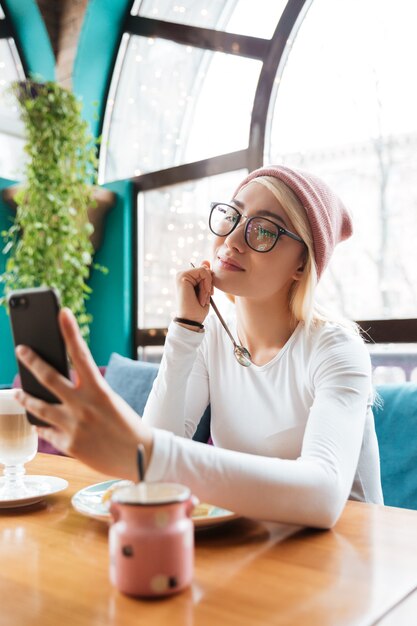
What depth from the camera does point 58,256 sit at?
11.6 ft

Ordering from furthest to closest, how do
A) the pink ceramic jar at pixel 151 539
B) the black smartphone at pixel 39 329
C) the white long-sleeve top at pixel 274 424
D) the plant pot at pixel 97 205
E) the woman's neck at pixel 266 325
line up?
the plant pot at pixel 97 205, the woman's neck at pixel 266 325, the white long-sleeve top at pixel 274 424, the black smartphone at pixel 39 329, the pink ceramic jar at pixel 151 539

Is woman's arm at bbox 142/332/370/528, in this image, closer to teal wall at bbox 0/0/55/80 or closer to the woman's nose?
the woman's nose

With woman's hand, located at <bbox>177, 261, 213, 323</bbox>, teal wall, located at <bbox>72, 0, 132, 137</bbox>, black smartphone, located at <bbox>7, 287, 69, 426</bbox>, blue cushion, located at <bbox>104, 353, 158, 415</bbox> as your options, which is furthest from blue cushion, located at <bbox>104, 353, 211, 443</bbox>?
teal wall, located at <bbox>72, 0, 132, 137</bbox>

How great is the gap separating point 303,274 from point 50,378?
3.01ft

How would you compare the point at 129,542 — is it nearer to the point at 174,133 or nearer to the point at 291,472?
the point at 291,472

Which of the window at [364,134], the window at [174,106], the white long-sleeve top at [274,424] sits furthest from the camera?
the window at [174,106]

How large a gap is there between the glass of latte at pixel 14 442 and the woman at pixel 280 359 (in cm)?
25

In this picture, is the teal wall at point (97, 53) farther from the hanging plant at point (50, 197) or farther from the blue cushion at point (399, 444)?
the blue cushion at point (399, 444)

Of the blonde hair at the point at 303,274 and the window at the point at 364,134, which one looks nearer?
the blonde hair at the point at 303,274

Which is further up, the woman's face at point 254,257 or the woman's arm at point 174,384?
the woman's face at point 254,257

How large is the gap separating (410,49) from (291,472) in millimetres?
2497

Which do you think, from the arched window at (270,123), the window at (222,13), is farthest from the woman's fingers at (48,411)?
the window at (222,13)

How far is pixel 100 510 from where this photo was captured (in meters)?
0.90

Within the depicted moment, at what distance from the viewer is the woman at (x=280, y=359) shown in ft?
3.33
